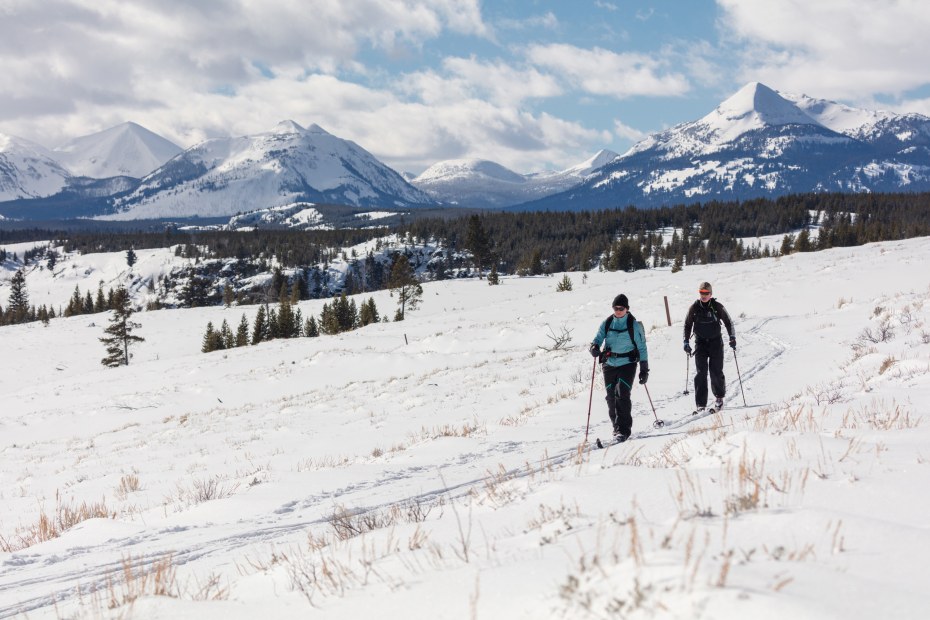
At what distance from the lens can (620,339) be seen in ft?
29.7

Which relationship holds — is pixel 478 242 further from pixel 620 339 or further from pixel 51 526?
pixel 51 526

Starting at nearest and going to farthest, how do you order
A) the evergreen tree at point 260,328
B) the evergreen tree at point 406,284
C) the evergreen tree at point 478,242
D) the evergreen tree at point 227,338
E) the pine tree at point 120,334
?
the pine tree at point 120,334, the evergreen tree at point 227,338, the evergreen tree at point 260,328, the evergreen tree at point 406,284, the evergreen tree at point 478,242

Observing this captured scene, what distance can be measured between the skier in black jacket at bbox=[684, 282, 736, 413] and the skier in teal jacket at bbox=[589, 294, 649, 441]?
2055mm

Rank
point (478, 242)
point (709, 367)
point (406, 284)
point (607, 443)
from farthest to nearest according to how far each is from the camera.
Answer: point (478, 242), point (406, 284), point (709, 367), point (607, 443)

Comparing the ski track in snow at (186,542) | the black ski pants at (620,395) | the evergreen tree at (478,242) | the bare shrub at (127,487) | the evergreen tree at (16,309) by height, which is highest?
the evergreen tree at (478,242)

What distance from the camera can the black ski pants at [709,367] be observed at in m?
10.3

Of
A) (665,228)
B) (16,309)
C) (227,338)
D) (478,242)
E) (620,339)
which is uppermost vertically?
(665,228)

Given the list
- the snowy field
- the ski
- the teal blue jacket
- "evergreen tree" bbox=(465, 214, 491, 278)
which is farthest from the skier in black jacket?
"evergreen tree" bbox=(465, 214, 491, 278)

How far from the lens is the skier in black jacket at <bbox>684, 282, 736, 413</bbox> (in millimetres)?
10430

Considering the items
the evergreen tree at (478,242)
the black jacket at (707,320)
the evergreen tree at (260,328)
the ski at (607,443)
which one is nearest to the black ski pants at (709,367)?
the black jacket at (707,320)

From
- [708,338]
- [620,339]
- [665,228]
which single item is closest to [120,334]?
[620,339]

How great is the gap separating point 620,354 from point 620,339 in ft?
0.79

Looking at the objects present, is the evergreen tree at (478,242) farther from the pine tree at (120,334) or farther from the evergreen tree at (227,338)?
the pine tree at (120,334)

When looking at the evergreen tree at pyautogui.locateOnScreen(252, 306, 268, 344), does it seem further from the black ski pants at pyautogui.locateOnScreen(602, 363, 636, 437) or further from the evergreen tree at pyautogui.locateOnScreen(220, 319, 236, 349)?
the black ski pants at pyautogui.locateOnScreen(602, 363, 636, 437)
